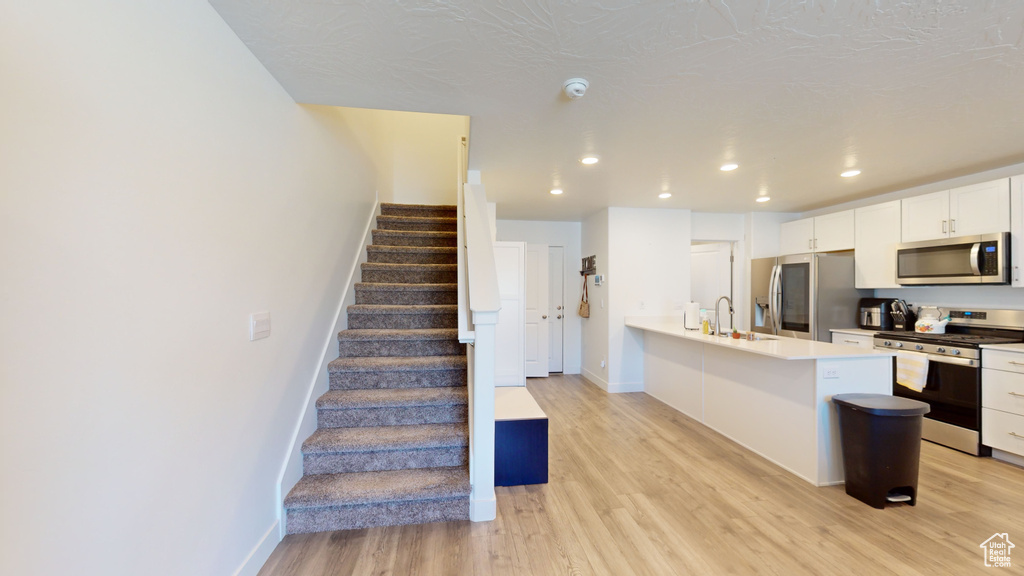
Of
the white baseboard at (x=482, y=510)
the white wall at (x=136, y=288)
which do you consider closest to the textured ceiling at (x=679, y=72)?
the white wall at (x=136, y=288)

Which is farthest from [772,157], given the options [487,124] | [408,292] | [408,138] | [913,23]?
[408,138]

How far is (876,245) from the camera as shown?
3959 mm

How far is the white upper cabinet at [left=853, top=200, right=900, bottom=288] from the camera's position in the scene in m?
3.79

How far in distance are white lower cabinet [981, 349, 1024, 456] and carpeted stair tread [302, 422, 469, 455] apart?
12.3 ft

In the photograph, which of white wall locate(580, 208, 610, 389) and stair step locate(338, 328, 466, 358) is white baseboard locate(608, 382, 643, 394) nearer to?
white wall locate(580, 208, 610, 389)

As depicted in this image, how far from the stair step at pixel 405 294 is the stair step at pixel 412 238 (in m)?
0.68

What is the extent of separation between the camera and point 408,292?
3.24m

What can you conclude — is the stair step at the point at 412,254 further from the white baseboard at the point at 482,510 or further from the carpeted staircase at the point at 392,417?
the white baseboard at the point at 482,510

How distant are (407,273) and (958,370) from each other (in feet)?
14.4

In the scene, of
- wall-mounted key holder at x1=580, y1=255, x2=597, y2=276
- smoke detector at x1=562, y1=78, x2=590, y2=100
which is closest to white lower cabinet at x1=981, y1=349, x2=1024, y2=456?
wall-mounted key holder at x1=580, y1=255, x2=597, y2=276

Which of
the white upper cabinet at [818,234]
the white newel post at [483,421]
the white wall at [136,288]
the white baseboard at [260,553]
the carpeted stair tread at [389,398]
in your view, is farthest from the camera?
the white upper cabinet at [818,234]

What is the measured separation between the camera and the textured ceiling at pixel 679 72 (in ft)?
4.57

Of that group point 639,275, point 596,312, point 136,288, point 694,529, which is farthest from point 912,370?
point 136,288

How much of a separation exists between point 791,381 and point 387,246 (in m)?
3.39
